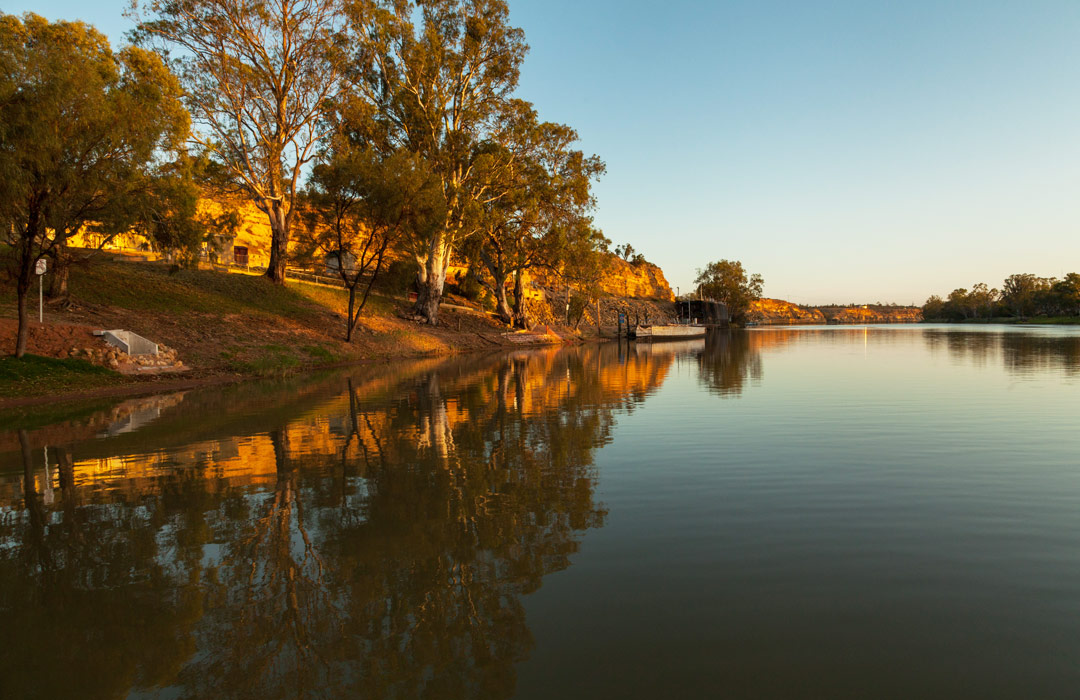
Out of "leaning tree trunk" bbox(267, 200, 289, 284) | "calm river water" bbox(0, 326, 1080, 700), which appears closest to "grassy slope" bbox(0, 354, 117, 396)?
"calm river water" bbox(0, 326, 1080, 700)

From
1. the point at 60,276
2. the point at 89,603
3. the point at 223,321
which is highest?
the point at 60,276

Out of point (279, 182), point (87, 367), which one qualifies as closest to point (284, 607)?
point (87, 367)

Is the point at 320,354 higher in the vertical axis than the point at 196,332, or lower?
lower

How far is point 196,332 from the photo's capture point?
30.4 metres

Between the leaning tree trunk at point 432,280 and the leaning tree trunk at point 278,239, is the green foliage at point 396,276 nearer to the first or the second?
the leaning tree trunk at point 432,280

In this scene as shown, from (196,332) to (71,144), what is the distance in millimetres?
12347

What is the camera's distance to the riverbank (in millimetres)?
20766

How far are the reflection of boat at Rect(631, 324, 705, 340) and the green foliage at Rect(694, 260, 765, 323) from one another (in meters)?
65.8

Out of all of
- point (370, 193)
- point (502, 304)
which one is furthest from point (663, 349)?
point (370, 193)

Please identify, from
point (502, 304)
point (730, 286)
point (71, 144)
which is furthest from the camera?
point (730, 286)

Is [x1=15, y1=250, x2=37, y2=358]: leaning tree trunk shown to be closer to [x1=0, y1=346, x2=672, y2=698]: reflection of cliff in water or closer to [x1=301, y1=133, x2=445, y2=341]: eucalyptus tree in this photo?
[x1=0, y1=346, x2=672, y2=698]: reflection of cliff in water

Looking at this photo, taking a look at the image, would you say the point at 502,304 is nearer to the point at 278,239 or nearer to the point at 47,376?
the point at 278,239

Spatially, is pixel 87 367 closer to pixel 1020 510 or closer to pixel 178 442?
pixel 178 442

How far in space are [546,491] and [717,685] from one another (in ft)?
15.4
